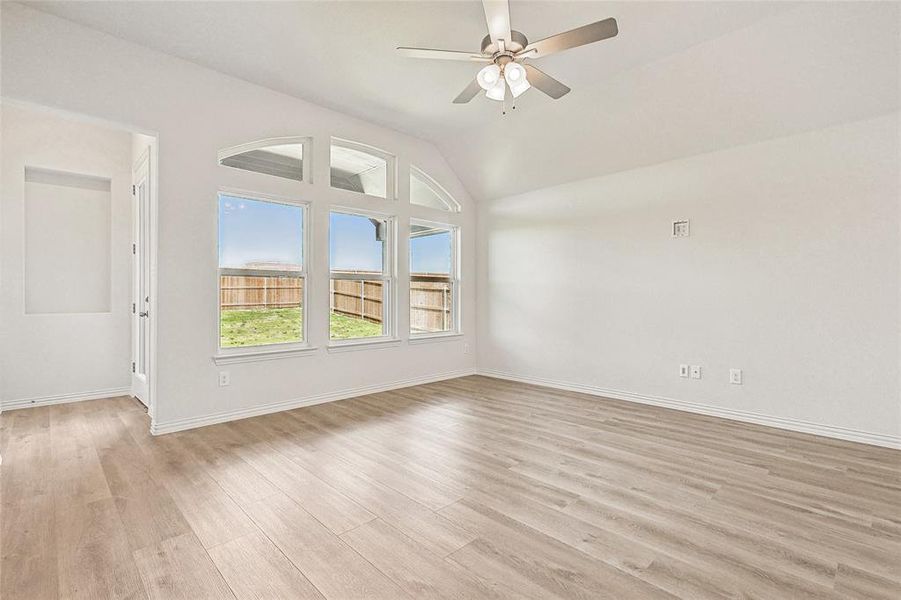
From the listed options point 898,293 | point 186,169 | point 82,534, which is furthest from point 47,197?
point 898,293

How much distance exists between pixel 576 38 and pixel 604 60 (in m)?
1.25

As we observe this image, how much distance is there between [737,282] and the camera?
3.81 metres

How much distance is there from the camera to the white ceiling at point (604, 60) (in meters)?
2.79

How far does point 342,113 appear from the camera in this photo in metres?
4.46

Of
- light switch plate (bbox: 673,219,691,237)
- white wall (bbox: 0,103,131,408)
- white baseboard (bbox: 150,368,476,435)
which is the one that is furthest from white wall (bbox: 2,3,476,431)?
light switch plate (bbox: 673,219,691,237)

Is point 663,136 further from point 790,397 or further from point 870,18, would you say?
point 790,397

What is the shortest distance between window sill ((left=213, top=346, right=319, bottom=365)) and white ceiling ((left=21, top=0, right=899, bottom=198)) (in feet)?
8.34

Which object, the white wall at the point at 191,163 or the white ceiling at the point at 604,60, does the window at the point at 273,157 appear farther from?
the white ceiling at the point at 604,60

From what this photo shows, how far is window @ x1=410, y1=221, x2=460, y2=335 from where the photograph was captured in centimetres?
552

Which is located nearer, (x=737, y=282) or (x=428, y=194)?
(x=737, y=282)

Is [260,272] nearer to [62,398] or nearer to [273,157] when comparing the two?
[273,157]

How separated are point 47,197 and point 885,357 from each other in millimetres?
7807

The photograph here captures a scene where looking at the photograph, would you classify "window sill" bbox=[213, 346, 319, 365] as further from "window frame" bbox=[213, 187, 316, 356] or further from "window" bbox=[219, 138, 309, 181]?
"window" bbox=[219, 138, 309, 181]

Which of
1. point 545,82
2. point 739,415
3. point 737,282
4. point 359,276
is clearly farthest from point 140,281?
point 739,415
